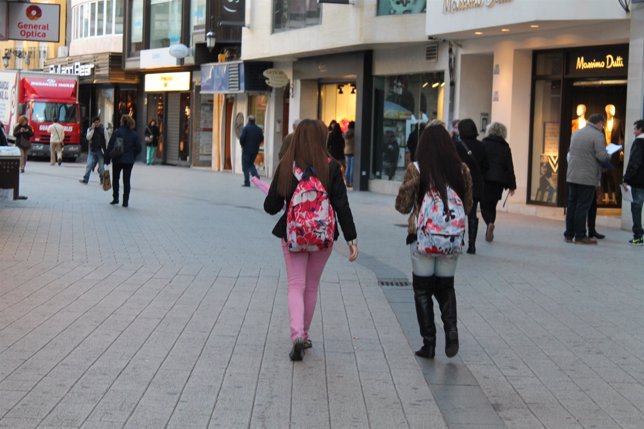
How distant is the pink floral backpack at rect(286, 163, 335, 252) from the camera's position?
24.2 feet

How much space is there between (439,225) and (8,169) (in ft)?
47.5

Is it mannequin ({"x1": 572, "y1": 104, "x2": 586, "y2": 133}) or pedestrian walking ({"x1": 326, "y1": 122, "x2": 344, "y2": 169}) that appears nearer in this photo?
mannequin ({"x1": 572, "y1": 104, "x2": 586, "y2": 133})

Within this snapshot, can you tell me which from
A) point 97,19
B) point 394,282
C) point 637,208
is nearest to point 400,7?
point 637,208

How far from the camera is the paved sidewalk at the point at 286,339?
20.3ft

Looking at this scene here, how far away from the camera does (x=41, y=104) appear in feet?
141

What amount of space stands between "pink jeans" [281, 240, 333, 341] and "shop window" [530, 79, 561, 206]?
13.9 metres

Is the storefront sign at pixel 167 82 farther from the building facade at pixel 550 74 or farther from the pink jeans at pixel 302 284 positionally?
the pink jeans at pixel 302 284

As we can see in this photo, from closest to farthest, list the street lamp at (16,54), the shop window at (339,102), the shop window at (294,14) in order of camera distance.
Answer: the shop window at (294,14) → the shop window at (339,102) → the street lamp at (16,54)

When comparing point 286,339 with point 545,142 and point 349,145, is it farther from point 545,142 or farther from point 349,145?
point 349,145

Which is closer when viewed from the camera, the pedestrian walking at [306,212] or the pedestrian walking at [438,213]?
the pedestrian walking at [306,212]

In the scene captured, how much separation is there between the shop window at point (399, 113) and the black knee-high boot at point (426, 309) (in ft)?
55.1

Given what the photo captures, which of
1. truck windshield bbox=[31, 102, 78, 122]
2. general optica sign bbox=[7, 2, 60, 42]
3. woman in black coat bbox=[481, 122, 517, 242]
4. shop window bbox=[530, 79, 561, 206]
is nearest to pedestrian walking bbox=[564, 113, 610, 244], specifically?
woman in black coat bbox=[481, 122, 517, 242]

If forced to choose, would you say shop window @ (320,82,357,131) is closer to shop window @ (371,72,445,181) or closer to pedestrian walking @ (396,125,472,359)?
shop window @ (371,72,445,181)

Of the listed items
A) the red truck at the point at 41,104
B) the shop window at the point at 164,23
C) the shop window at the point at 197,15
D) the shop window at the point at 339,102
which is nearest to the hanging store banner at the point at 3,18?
the shop window at the point at 339,102
